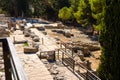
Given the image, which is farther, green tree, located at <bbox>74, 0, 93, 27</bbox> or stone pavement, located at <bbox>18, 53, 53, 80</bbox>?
green tree, located at <bbox>74, 0, 93, 27</bbox>

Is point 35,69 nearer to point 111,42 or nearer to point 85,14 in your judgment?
point 111,42

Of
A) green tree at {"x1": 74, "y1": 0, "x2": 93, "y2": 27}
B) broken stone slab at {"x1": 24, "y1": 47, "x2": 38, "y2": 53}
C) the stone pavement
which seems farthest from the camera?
green tree at {"x1": 74, "y1": 0, "x2": 93, "y2": 27}

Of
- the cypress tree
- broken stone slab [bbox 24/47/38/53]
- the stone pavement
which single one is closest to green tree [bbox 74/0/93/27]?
broken stone slab [bbox 24/47/38/53]

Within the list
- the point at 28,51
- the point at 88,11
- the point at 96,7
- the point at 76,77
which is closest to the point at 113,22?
the point at 76,77

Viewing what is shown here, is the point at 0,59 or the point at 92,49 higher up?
the point at 0,59

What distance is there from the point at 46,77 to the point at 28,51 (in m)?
6.20

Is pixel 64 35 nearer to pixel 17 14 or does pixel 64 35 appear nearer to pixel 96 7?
pixel 96 7

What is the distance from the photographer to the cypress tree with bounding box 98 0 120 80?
11.6 meters

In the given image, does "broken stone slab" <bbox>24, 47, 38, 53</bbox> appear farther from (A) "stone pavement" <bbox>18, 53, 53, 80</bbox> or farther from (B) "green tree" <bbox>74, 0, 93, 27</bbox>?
(B) "green tree" <bbox>74, 0, 93, 27</bbox>

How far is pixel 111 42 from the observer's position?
12.1 meters

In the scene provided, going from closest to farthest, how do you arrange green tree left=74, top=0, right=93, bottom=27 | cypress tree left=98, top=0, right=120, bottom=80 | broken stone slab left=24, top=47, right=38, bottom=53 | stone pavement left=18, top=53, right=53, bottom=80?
cypress tree left=98, top=0, right=120, bottom=80
stone pavement left=18, top=53, right=53, bottom=80
broken stone slab left=24, top=47, right=38, bottom=53
green tree left=74, top=0, right=93, bottom=27

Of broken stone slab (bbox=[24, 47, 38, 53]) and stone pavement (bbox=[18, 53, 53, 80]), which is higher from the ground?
broken stone slab (bbox=[24, 47, 38, 53])

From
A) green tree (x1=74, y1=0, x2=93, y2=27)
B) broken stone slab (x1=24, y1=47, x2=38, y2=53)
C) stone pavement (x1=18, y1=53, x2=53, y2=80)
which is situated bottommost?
stone pavement (x1=18, y1=53, x2=53, y2=80)

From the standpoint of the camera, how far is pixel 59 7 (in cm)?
4875
